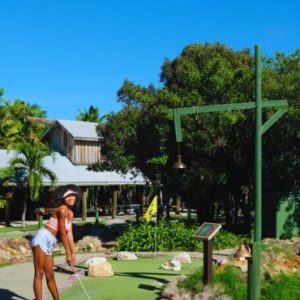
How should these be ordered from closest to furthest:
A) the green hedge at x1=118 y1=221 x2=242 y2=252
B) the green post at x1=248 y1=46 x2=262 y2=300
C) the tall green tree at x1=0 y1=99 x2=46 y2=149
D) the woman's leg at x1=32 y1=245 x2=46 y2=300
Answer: the green post at x1=248 y1=46 x2=262 y2=300
the woman's leg at x1=32 y1=245 x2=46 y2=300
the green hedge at x1=118 y1=221 x2=242 y2=252
the tall green tree at x1=0 y1=99 x2=46 y2=149

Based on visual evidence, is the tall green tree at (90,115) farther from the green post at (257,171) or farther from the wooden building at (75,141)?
the green post at (257,171)

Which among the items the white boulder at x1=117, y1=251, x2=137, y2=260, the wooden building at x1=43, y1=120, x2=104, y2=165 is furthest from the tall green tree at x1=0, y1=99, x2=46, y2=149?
the white boulder at x1=117, y1=251, x2=137, y2=260

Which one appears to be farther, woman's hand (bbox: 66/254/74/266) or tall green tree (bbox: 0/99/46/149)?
tall green tree (bbox: 0/99/46/149)

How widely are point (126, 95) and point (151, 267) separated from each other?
10.4 meters

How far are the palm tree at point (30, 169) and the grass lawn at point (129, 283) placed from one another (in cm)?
1425

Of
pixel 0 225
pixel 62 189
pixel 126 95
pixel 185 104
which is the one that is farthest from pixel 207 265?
pixel 0 225

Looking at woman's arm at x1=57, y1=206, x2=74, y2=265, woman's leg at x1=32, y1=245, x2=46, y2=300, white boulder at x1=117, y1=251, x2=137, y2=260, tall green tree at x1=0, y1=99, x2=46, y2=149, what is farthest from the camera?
tall green tree at x1=0, y1=99, x2=46, y2=149

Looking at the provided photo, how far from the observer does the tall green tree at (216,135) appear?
17.1 m

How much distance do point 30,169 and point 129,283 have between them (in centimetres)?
Result: 1717

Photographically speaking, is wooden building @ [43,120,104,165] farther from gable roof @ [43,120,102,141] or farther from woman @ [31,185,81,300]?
woman @ [31,185,81,300]

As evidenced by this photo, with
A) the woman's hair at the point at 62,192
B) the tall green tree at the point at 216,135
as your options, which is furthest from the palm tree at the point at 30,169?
the woman's hair at the point at 62,192

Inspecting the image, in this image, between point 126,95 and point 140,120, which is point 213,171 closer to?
point 140,120

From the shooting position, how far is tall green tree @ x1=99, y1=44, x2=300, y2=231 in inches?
672

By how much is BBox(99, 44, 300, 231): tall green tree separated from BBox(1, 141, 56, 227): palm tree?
7.23 meters
